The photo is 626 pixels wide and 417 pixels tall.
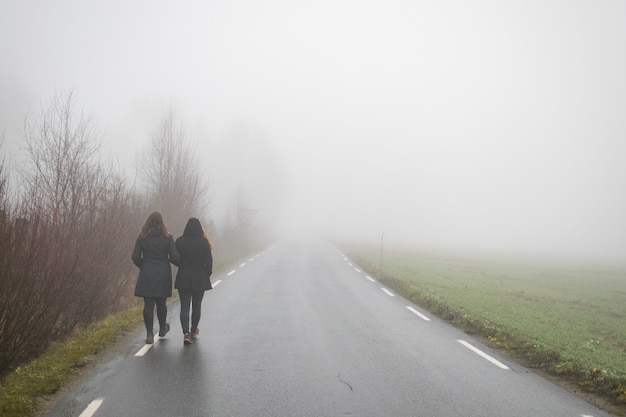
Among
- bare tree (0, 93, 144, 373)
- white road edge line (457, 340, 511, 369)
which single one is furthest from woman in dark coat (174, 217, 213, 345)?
white road edge line (457, 340, 511, 369)

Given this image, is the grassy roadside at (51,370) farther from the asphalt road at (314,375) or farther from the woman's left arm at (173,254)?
the woman's left arm at (173,254)

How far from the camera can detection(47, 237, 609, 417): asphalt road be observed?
170 inches

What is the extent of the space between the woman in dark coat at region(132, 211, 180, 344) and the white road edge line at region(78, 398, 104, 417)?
2.38 meters

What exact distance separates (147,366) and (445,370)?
4114 millimetres

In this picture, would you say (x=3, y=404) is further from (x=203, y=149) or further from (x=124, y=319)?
(x=203, y=149)

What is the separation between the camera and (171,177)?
19094mm

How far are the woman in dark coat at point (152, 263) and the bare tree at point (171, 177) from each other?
1112cm

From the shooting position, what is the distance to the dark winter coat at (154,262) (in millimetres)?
6672

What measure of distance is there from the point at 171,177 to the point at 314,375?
51.4ft

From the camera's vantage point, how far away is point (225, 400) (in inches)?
174

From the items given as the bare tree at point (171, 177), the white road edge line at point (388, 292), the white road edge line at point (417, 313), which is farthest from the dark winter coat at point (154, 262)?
the bare tree at point (171, 177)

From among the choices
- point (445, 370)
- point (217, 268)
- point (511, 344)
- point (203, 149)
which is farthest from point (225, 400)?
point (203, 149)

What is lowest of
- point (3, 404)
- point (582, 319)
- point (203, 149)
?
point (582, 319)

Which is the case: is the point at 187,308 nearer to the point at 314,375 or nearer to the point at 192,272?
the point at 192,272
